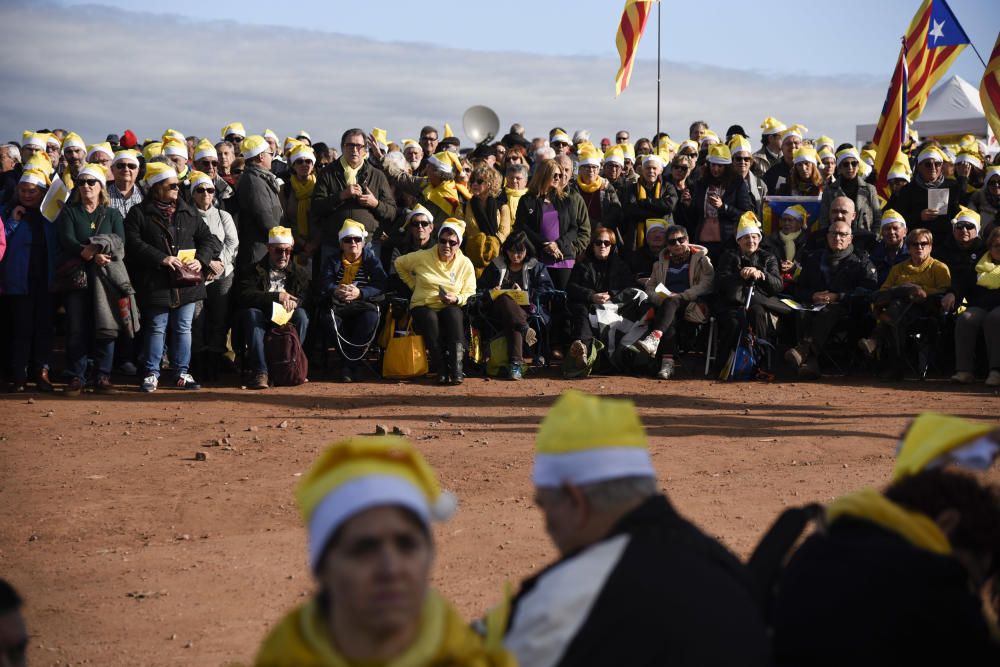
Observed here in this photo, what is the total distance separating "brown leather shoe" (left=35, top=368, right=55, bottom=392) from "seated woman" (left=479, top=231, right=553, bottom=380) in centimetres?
484

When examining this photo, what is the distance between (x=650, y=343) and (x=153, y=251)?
548cm

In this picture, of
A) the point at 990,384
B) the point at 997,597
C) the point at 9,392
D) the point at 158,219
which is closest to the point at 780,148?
the point at 990,384

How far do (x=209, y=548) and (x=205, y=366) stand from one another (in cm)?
658

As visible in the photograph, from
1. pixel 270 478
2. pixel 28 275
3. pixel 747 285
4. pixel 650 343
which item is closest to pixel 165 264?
pixel 28 275

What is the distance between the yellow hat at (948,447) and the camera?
11.4 feet

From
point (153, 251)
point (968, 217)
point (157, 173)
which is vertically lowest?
point (153, 251)

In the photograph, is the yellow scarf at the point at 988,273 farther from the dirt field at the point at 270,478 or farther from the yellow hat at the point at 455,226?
the yellow hat at the point at 455,226

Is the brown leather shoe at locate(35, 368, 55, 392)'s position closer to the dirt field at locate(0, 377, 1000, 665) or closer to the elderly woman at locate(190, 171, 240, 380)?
the dirt field at locate(0, 377, 1000, 665)

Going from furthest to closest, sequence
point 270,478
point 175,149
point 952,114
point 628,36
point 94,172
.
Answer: point 952,114, point 628,36, point 175,149, point 94,172, point 270,478

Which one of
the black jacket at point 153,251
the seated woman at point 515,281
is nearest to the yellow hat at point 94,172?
the black jacket at point 153,251

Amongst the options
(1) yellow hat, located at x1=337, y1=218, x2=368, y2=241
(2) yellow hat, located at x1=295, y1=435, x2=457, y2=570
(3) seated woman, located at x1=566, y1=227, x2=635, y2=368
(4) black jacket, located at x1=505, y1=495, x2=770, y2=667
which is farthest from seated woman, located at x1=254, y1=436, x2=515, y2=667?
(3) seated woman, located at x1=566, y1=227, x2=635, y2=368

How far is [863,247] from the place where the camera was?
14820 mm

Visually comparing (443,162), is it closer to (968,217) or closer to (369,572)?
(968,217)

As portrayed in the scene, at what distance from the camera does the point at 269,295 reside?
13.3m
